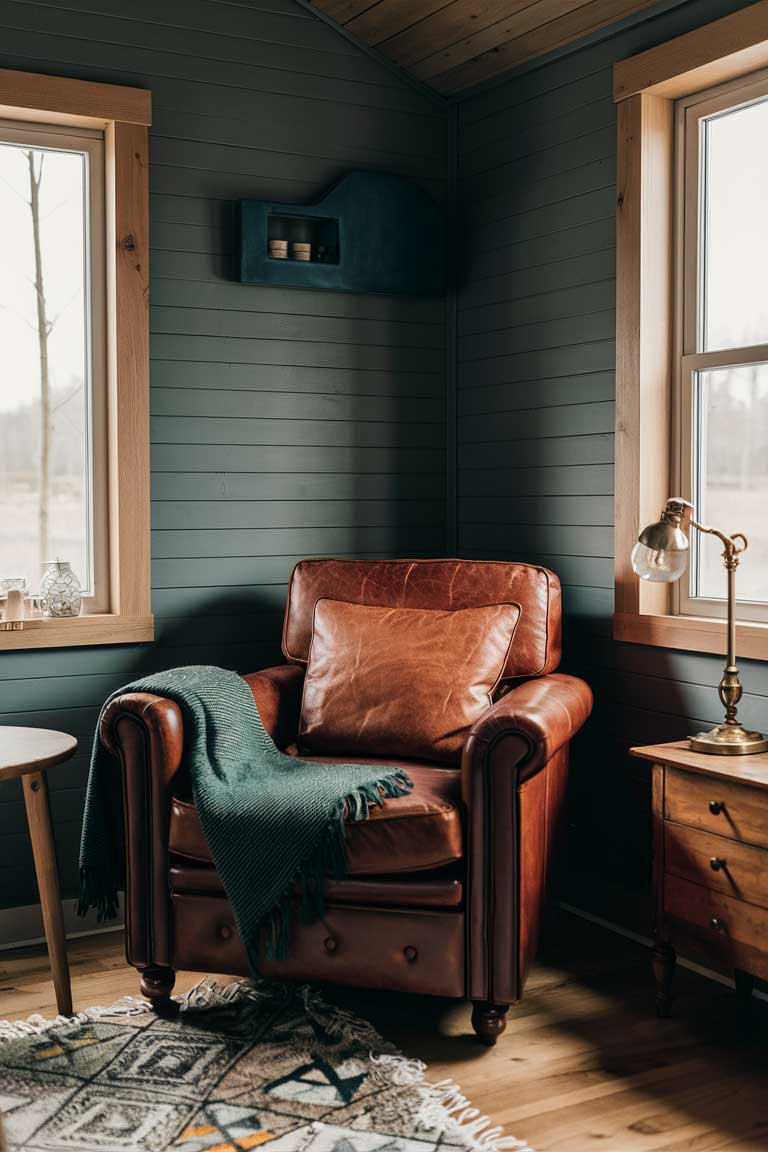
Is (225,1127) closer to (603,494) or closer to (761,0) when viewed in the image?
(603,494)

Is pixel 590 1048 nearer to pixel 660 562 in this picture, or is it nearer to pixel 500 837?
pixel 500 837

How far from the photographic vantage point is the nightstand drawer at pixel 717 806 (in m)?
2.30

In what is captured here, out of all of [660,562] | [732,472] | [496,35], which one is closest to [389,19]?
[496,35]

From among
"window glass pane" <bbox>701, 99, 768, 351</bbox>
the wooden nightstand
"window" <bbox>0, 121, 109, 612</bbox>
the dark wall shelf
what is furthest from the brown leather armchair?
the dark wall shelf

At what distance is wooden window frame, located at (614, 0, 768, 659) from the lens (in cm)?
299

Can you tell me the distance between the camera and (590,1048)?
244 centimetres

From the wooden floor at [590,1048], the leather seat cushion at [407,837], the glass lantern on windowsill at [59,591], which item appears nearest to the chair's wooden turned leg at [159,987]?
the wooden floor at [590,1048]

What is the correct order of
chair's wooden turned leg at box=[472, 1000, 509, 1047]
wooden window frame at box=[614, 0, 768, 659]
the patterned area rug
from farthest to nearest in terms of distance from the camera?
wooden window frame at box=[614, 0, 768, 659], chair's wooden turned leg at box=[472, 1000, 509, 1047], the patterned area rug

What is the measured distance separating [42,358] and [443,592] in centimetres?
131

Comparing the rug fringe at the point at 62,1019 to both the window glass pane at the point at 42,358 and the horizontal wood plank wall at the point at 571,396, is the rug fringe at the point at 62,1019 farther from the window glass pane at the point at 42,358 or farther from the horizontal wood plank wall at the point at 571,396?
the horizontal wood plank wall at the point at 571,396

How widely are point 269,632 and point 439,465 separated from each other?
31.3 inches

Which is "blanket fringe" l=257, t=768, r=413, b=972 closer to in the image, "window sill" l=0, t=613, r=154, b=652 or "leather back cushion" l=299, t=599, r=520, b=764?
"leather back cushion" l=299, t=599, r=520, b=764

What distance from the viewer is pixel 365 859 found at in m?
2.38

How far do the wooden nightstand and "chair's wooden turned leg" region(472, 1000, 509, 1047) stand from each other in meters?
0.39
